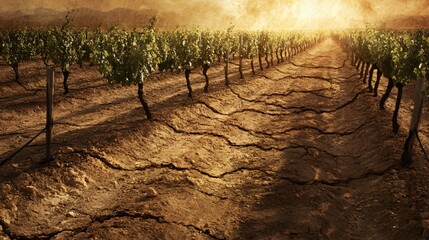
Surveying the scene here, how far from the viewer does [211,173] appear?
905 cm

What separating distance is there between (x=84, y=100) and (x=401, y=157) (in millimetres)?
14298

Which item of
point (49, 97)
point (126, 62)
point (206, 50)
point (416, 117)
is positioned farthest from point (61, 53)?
point (416, 117)

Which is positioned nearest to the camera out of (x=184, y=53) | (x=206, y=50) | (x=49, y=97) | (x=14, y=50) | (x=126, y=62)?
(x=49, y=97)

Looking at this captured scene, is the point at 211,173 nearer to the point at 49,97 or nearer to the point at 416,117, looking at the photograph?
the point at 49,97

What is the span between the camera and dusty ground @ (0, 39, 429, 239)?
262 inches

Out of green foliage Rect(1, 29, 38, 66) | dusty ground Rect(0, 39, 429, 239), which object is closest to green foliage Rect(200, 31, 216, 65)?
dusty ground Rect(0, 39, 429, 239)

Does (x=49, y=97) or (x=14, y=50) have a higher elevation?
(x=14, y=50)

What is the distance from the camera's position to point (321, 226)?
6.71m

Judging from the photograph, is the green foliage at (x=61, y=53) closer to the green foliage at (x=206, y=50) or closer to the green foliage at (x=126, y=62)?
the green foliage at (x=126, y=62)

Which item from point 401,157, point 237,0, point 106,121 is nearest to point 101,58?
point 106,121

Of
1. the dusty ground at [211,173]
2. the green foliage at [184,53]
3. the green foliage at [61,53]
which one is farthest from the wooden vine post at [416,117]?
the green foliage at [61,53]

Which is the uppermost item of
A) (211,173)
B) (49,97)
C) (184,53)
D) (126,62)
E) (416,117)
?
(184,53)

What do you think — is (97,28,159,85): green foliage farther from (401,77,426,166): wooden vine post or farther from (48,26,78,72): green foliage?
(401,77,426,166): wooden vine post

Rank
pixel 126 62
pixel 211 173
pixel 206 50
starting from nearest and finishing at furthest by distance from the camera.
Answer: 1. pixel 211 173
2. pixel 126 62
3. pixel 206 50
